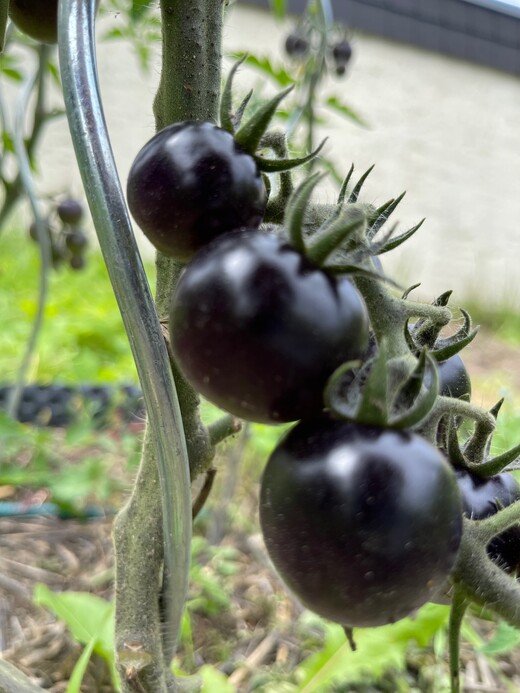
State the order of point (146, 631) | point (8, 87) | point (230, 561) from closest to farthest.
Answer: point (146, 631), point (230, 561), point (8, 87)

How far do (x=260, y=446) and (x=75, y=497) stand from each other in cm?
40

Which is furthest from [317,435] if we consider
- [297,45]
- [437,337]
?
[297,45]

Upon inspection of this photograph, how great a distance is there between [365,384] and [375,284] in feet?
0.20

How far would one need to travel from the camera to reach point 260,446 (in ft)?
4.83

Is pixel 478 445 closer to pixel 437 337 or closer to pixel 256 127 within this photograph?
pixel 437 337

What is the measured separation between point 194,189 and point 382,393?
136 millimetres

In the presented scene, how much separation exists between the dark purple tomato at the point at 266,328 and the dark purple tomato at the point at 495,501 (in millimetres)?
114

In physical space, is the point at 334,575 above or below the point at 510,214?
above

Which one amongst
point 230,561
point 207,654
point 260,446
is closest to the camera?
point 207,654

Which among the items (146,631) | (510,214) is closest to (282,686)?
(146,631)

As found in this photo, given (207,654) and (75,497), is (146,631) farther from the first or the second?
(75,497)

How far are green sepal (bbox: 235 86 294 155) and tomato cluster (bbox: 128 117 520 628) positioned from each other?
63 millimetres

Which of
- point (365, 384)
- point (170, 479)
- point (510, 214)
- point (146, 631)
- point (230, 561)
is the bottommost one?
point (510, 214)

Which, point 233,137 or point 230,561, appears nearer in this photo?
point 233,137
